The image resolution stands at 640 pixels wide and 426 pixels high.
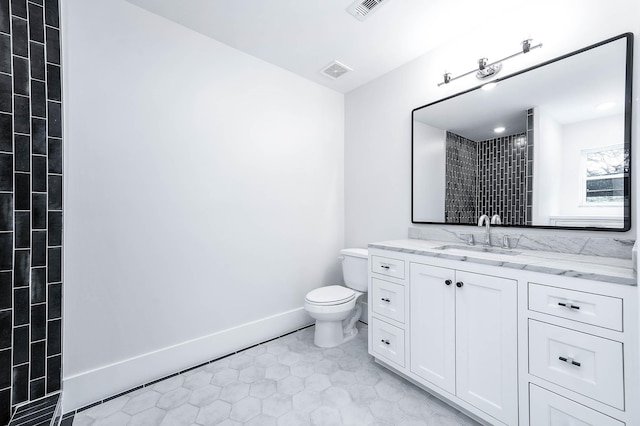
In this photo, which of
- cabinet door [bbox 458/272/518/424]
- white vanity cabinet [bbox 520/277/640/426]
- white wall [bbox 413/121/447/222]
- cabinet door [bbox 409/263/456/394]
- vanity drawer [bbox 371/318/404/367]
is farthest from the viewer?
white wall [bbox 413/121/447/222]

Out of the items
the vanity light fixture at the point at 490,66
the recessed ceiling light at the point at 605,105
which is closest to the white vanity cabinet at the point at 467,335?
the recessed ceiling light at the point at 605,105

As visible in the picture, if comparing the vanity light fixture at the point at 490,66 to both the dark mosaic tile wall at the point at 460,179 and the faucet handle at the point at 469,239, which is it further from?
the faucet handle at the point at 469,239

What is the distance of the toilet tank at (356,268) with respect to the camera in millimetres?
2350

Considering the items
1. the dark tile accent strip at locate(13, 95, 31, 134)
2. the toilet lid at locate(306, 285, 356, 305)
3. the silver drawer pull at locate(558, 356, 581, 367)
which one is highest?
the dark tile accent strip at locate(13, 95, 31, 134)

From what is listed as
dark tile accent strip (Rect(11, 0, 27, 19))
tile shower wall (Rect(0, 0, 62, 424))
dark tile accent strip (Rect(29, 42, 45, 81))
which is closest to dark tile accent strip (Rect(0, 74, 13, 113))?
tile shower wall (Rect(0, 0, 62, 424))

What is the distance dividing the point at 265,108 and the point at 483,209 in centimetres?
187

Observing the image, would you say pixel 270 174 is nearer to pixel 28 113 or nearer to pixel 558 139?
pixel 28 113

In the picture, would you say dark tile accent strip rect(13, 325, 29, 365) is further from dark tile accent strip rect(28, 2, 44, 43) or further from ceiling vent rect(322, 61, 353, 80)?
ceiling vent rect(322, 61, 353, 80)

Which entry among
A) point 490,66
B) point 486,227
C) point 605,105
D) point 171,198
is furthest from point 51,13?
point 605,105

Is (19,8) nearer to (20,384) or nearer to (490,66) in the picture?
(20,384)

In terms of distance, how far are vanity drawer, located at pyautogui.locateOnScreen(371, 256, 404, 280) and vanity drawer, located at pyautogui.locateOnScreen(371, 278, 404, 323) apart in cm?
6

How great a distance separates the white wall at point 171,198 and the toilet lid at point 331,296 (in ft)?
1.17

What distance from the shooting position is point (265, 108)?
233 centimetres

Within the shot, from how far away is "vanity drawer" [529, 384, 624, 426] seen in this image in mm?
1036
